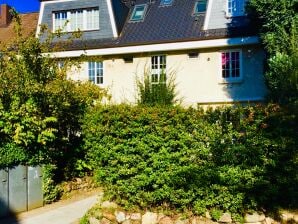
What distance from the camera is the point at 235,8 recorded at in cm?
2289

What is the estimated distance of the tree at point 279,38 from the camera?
1487cm

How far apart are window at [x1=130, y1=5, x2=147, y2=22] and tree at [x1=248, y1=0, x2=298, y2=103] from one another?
1053 centimetres

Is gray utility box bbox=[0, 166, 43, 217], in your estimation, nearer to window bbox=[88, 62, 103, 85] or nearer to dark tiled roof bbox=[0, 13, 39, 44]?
window bbox=[88, 62, 103, 85]

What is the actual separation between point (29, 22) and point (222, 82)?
626 inches

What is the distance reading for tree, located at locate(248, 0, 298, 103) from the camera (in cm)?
1487

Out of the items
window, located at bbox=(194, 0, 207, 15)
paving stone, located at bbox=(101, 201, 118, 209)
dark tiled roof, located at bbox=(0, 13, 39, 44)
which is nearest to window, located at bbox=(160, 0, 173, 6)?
window, located at bbox=(194, 0, 207, 15)

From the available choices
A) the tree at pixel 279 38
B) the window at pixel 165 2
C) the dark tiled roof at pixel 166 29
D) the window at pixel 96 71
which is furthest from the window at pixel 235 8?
the window at pixel 96 71

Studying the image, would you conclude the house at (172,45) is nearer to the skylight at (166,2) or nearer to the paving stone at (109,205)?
the skylight at (166,2)

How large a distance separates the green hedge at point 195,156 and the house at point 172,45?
999 cm

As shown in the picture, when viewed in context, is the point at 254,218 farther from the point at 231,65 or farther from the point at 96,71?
the point at 96,71

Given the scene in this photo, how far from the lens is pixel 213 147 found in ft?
32.7

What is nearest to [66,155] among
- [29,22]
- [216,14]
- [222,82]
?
Answer: [222,82]

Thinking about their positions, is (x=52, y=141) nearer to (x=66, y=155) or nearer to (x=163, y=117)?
(x=66, y=155)

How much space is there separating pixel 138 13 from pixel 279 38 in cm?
1244
